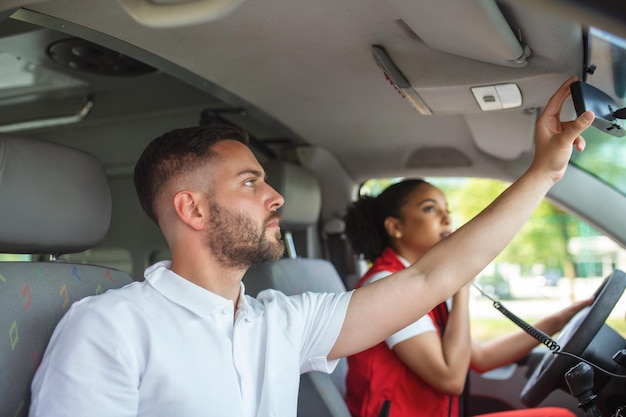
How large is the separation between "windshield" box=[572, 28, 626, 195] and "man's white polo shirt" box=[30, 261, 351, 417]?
35.3 inches

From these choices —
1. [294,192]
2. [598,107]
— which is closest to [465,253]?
[598,107]

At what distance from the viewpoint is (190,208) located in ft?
5.43

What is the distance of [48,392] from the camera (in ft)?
4.21

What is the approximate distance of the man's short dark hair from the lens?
172 cm

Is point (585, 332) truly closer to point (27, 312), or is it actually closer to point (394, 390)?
point (394, 390)

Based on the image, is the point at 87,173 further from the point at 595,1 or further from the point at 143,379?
the point at 595,1

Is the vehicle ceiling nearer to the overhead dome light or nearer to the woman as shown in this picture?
the overhead dome light

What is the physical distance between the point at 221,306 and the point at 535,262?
8.06 meters

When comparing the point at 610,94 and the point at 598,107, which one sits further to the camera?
the point at 610,94

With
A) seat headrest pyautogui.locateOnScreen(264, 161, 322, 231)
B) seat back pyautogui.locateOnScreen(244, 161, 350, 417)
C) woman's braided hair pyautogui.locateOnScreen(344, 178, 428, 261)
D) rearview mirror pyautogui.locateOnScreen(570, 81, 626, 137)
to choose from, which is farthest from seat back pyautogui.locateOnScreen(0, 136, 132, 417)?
rearview mirror pyautogui.locateOnScreen(570, 81, 626, 137)

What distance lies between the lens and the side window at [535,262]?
2.68 metres

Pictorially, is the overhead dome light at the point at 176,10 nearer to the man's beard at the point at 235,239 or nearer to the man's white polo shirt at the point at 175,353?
the man's beard at the point at 235,239

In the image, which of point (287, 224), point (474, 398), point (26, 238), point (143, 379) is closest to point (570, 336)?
point (474, 398)

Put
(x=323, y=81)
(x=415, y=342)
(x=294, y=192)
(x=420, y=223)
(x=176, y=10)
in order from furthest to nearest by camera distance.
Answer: (x=294, y=192) < (x=420, y=223) < (x=323, y=81) < (x=415, y=342) < (x=176, y=10)
